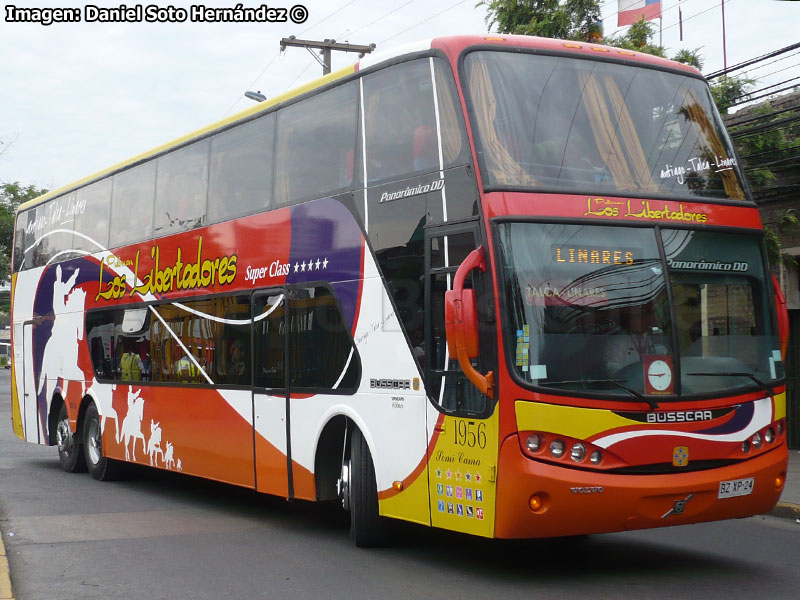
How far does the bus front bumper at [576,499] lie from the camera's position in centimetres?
721

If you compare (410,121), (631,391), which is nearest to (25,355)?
(410,121)

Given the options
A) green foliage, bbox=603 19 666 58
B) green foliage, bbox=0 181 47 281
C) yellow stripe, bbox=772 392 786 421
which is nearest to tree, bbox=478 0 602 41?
green foliage, bbox=603 19 666 58

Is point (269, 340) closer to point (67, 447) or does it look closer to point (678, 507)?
point (678, 507)

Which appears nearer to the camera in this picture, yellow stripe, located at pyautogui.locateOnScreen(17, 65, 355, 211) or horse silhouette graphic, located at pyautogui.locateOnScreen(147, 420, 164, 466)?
yellow stripe, located at pyautogui.locateOnScreen(17, 65, 355, 211)

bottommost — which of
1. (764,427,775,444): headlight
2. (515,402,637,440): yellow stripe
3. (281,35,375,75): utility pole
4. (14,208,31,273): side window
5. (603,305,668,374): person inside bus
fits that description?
(764,427,775,444): headlight

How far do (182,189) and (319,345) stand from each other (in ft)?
12.2

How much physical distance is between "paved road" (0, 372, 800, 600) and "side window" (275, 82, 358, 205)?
3.14 m

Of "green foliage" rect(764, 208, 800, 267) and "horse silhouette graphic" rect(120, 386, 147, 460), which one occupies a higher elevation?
"green foliage" rect(764, 208, 800, 267)

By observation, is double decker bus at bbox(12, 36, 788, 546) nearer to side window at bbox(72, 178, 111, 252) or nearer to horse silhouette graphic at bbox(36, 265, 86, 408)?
side window at bbox(72, 178, 111, 252)

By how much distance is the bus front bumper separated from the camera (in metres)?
7.21

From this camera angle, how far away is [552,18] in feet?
59.1

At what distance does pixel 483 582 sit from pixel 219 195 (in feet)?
18.2

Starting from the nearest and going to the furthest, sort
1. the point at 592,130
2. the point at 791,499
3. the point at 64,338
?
1. the point at 592,130
2. the point at 791,499
3. the point at 64,338

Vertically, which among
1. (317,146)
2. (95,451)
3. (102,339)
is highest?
(317,146)
